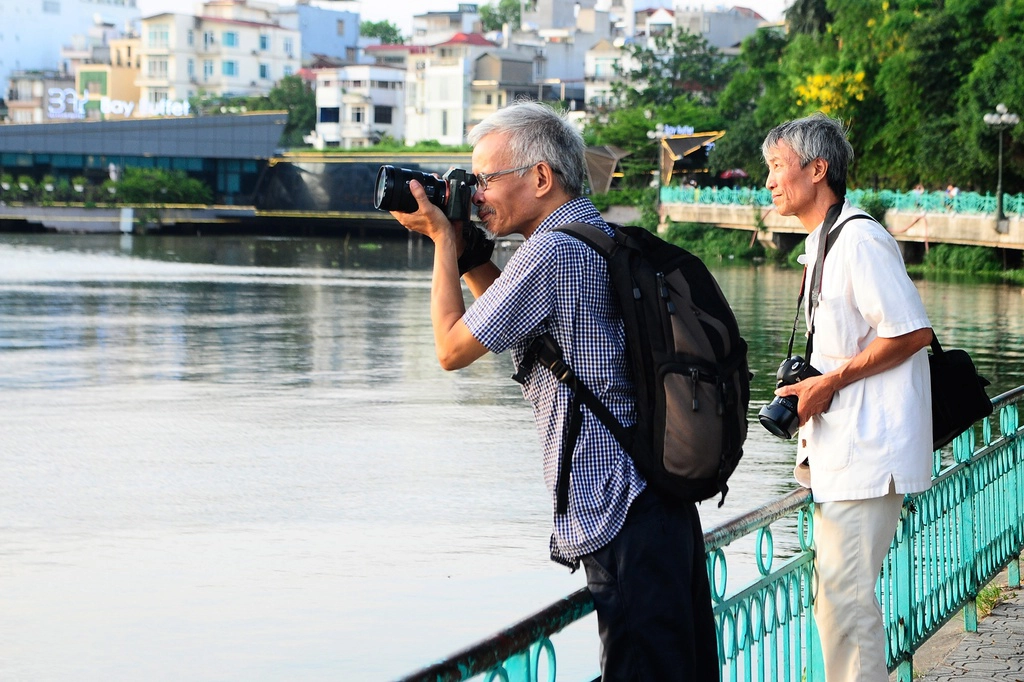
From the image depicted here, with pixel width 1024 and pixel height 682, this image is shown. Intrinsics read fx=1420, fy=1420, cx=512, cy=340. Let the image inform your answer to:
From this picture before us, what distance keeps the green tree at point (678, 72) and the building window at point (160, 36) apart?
38.7 metres

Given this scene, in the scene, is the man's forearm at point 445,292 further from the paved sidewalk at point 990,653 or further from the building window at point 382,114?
the building window at point 382,114

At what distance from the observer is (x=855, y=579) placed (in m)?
3.48

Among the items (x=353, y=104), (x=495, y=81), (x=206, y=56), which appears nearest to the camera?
(x=495, y=81)

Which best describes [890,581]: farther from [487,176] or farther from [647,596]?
[487,176]

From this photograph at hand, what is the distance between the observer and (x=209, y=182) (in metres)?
72.1

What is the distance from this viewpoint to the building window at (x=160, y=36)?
96.7 m

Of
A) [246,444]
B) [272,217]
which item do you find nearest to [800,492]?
[246,444]

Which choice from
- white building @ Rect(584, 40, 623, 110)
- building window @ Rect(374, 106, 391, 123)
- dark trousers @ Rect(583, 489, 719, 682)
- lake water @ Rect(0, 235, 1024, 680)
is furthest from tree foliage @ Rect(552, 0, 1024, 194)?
building window @ Rect(374, 106, 391, 123)

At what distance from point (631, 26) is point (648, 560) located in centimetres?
10077

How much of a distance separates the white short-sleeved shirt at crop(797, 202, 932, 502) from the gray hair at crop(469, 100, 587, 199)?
912 mm

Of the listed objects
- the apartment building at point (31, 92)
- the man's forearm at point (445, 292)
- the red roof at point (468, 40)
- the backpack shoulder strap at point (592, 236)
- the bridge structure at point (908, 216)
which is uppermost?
the red roof at point (468, 40)

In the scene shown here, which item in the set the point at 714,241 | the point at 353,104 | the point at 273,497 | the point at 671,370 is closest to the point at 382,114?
the point at 353,104

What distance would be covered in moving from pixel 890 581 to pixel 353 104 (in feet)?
282

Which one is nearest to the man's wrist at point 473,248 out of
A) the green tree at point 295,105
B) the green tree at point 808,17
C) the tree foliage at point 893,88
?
the tree foliage at point 893,88
